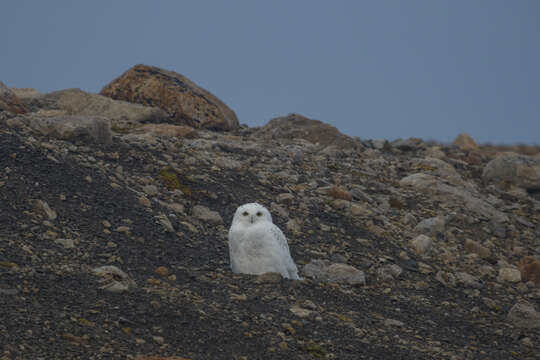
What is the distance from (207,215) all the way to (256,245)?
8.64ft

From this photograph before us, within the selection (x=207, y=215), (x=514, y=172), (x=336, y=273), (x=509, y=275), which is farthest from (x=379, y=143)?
(x=336, y=273)

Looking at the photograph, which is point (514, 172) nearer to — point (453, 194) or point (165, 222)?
point (453, 194)

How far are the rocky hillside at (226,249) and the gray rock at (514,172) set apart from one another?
3.00ft

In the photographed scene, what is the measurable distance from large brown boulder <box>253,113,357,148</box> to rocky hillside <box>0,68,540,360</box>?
0.94m

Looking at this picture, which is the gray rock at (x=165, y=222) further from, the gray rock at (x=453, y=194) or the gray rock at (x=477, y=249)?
the gray rock at (x=453, y=194)

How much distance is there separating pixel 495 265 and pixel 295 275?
Answer: 5.43m

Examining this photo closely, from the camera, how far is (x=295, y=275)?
10609 millimetres

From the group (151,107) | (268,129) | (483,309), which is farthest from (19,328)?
(268,129)

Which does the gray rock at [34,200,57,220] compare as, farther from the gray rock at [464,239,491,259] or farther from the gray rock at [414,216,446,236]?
the gray rock at [464,239,491,259]

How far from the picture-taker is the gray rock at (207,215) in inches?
492

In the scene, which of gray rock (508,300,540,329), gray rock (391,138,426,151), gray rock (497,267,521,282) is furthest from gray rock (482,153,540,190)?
gray rock (508,300,540,329)

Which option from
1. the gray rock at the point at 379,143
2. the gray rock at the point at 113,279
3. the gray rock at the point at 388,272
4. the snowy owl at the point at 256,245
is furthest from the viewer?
the gray rock at the point at 379,143

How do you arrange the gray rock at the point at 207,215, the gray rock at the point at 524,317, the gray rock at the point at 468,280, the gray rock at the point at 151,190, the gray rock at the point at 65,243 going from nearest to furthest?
1. the gray rock at the point at 65,243
2. the gray rock at the point at 524,317
3. the gray rock at the point at 207,215
4. the gray rock at the point at 151,190
5. the gray rock at the point at 468,280

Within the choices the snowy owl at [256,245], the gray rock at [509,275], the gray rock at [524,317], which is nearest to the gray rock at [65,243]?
the snowy owl at [256,245]
